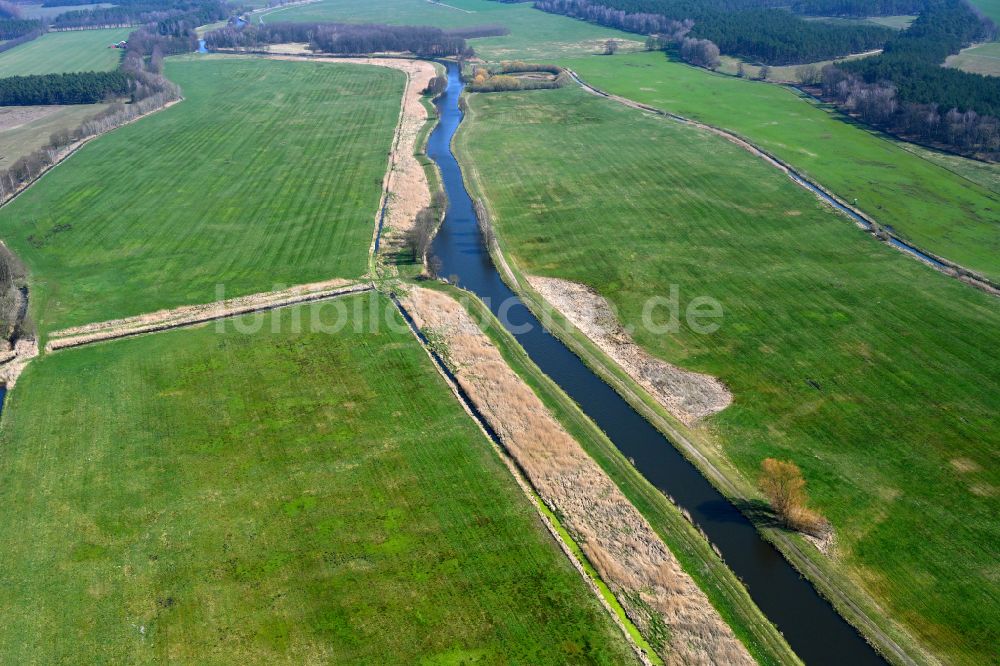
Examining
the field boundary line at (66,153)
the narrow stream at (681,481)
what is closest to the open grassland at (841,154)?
the narrow stream at (681,481)


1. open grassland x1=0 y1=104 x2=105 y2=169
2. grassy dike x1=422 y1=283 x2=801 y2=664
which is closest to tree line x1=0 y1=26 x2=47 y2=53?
open grassland x1=0 y1=104 x2=105 y2=169

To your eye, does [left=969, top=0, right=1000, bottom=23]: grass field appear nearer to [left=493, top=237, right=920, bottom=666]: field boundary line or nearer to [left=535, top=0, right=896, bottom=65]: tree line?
[left=535, top=0, right=896, bottom=65]: tree line

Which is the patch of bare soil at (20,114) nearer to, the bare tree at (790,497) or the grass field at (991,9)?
the bare tree at (790,497)

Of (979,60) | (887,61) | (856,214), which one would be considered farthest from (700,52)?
(856,214)

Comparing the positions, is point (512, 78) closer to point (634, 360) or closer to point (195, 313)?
point (195, 313)

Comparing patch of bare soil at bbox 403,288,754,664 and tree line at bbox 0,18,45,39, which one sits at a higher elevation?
tree line at bbox 0,18,45,39

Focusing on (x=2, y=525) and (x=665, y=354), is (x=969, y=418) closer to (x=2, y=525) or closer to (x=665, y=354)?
(x=665, y=354)
